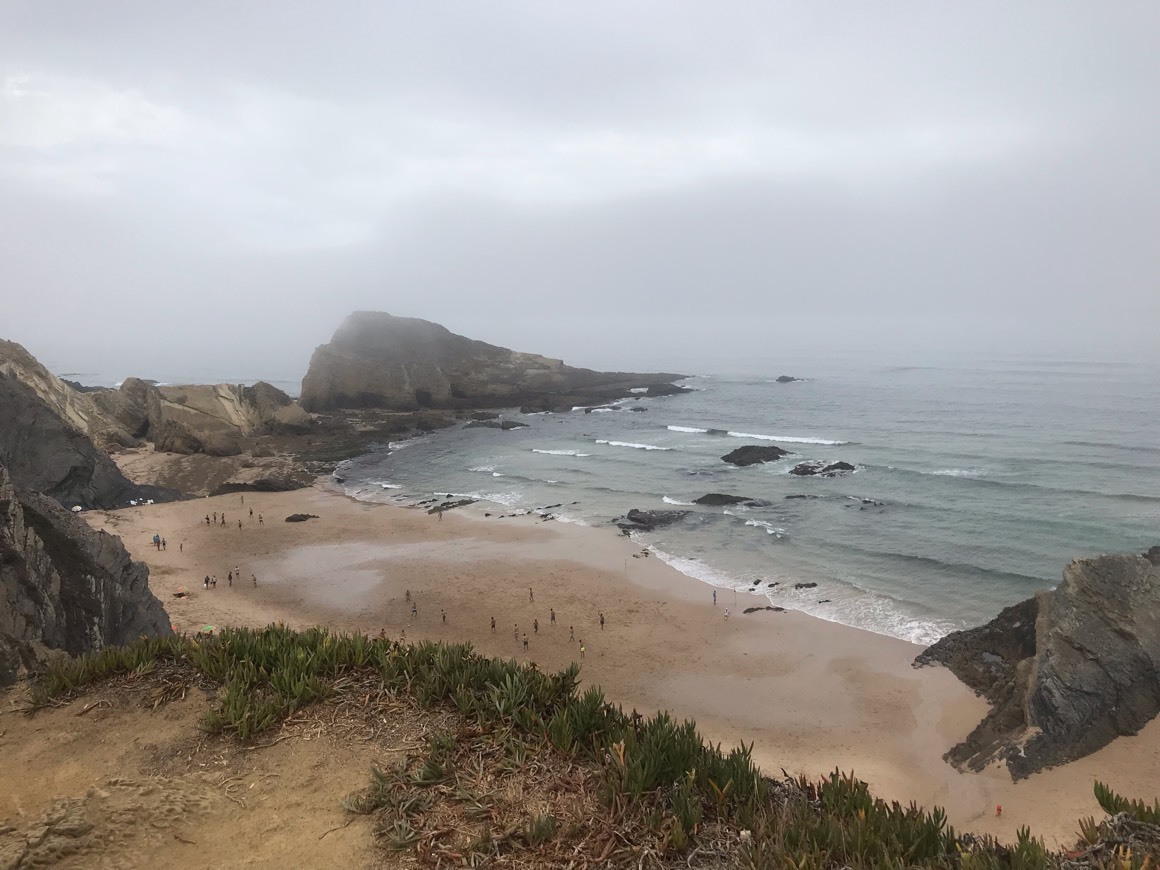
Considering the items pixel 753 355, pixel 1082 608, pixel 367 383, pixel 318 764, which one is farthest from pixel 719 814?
pixel 753 355

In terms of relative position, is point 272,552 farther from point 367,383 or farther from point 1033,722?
point 367,383

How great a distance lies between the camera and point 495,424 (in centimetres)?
6162

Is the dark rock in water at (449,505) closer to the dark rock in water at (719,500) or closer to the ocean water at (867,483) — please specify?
the ocean water at (867,483)

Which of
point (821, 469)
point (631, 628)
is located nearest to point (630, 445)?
point (821, 469)

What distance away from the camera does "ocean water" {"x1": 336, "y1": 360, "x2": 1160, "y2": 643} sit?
24.6 m

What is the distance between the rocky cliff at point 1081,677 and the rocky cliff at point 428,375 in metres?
58.1

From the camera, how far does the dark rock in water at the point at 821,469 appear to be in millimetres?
39969

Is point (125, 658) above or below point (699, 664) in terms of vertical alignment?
above

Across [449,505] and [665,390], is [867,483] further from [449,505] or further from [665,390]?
[665,390]

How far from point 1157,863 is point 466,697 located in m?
6.13

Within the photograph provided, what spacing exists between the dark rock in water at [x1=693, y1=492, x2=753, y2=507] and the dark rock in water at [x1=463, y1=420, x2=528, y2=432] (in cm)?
2748

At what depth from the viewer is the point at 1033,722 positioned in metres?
14.0

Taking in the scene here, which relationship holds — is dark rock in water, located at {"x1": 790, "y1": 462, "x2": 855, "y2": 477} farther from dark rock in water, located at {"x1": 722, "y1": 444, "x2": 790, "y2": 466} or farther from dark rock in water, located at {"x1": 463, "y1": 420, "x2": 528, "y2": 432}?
dark rock in water, located at {"x1": 463, "y1": 420, "x2": 528, "y2": 432}

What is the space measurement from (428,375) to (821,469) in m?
42.2
